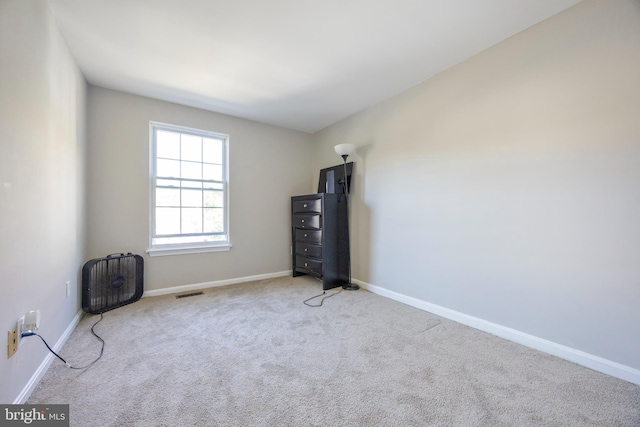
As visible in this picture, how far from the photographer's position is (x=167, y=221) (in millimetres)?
3154

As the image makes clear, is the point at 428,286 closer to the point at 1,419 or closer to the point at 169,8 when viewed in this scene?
the point at 1,419

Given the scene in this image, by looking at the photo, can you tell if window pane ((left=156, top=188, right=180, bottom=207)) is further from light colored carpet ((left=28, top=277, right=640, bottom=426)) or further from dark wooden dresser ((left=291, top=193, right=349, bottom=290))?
dark wooden dresser ((left=291, top=193, right=349, bottom=290))

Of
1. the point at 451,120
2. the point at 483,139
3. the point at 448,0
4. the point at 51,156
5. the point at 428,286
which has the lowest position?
the point at 428,286

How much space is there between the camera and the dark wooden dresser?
328 cm

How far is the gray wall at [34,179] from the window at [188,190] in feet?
2.96

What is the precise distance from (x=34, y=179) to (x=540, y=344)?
3428 millimetres

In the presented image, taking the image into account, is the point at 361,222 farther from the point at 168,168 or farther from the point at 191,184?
the point at 168,168

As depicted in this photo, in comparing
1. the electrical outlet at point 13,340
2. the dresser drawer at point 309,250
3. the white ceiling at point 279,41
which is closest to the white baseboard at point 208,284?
the dresser drawer at point 309,250

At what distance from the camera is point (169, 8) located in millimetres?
1708

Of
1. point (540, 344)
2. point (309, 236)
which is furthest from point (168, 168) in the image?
point (540, 344)

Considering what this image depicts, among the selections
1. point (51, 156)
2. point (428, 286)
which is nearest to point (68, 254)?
point (51, 156)

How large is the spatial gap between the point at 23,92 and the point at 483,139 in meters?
3.06

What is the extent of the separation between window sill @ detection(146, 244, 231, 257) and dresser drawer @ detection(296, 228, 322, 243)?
38.6 inches

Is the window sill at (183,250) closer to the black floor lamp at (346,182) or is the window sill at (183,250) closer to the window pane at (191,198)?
the window pane at (191,198)
